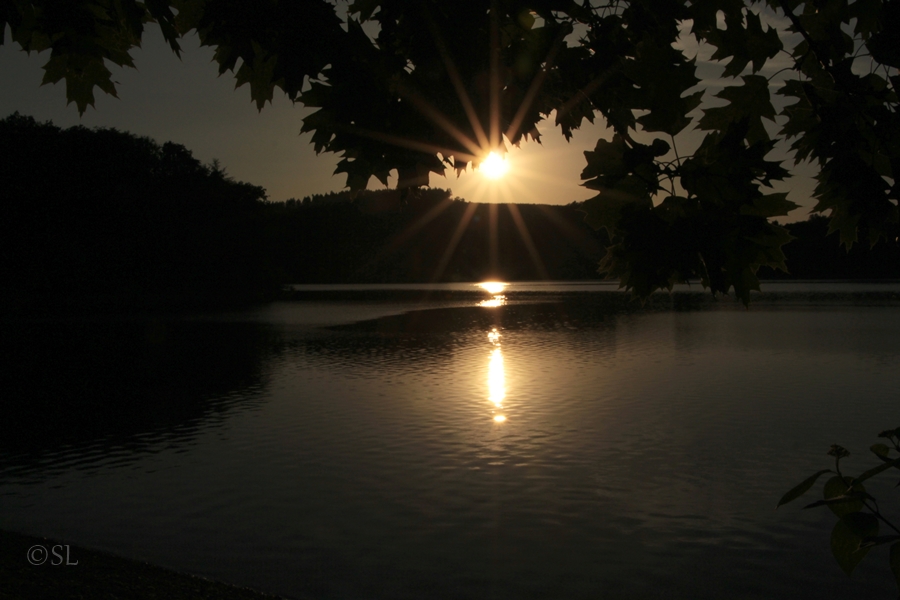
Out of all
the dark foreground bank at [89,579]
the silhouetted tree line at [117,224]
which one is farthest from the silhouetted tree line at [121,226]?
the dark foreground bank at [89,579]

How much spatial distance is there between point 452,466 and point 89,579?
11.0m

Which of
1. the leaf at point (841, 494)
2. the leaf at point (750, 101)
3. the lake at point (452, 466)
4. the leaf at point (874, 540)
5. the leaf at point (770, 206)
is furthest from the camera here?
the lake at point (452, 466)

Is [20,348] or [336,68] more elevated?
[336,68]

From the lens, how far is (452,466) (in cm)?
1855

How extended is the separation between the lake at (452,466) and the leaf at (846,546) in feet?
29.0

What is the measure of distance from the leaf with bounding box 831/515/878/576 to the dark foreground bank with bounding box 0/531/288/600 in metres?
7.49

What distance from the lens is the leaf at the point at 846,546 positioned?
2273mm

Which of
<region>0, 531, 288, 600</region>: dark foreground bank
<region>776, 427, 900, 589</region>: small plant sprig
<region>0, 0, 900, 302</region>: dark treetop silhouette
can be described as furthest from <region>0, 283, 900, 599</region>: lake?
<region>776, 427, 900, 589</region>: small plant sprig

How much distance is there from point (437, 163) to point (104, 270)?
316ft

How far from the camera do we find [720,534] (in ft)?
42.8

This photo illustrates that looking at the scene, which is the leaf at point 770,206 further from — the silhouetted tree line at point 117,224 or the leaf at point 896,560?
the silhouetted tree line at point 117,224

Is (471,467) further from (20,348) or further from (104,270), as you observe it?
(104,270)

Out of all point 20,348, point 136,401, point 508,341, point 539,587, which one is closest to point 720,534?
point 539,587

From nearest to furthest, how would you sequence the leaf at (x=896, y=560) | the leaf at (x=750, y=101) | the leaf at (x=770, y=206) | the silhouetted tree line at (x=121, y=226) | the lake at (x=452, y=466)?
the leaf at (x=896, y=560) < the leaf at (x=770, y=206) < the leaf at (x=750, y=101) < the lake at (x=452, y=466) < the silhouetted tree line at (x=121, y=226)
